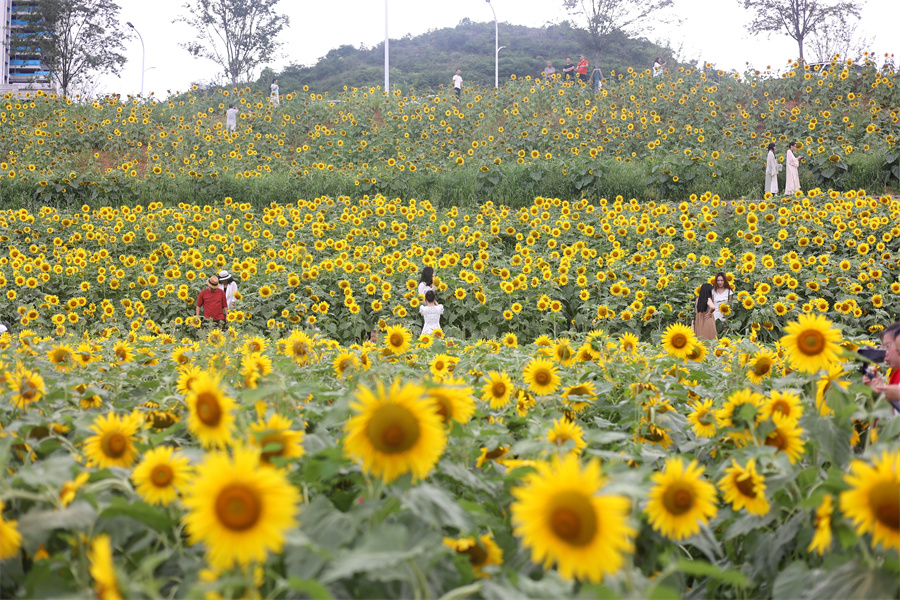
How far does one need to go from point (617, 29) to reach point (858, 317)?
29506 mm

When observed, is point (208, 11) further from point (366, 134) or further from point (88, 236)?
point (88, 236)

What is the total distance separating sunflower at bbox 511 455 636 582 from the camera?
125 cm

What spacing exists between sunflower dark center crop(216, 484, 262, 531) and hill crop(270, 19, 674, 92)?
40809mm

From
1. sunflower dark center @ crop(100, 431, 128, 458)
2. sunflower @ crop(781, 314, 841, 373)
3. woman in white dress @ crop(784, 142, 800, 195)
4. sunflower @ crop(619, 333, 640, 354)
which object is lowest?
sunflower dark center @ crop(100, 431, 128, 458)

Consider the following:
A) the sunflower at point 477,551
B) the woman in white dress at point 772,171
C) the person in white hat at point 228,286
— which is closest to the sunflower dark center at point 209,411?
the sunflower at point 477,551

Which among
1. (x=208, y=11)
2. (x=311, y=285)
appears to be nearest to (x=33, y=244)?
(x=311, y=285)

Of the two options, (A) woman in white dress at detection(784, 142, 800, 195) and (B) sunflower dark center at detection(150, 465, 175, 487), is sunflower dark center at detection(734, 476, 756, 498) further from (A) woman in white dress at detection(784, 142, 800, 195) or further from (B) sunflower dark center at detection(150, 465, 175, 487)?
(A) woman in white dress at detection(784, 142, 800, 195)

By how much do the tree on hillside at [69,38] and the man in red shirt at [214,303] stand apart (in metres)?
27.4

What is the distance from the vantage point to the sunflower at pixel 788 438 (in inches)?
82.8

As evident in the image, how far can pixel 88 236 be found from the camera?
42.6 feet

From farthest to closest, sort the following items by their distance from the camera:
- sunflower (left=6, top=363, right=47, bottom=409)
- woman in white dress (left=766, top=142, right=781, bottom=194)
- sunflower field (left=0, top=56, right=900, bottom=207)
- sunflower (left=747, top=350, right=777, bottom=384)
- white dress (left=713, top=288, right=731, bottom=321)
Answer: sunflower field (left=0, top=56, right=900, bottom=207) → woman in white dress (left=766, top=142, right=781, bottom=194) → white dress (left=713, top=288, right=731, bottom=321) → sunflower (left=747, top=350, right=777, bottom=384) → sunflower (left=6, top=363, right=47, bottom=409)

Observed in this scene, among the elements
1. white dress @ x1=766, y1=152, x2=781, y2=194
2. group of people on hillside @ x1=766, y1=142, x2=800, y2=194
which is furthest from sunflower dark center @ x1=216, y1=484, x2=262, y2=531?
white dress @ x1=766, y1=152, x2=781, y2=194

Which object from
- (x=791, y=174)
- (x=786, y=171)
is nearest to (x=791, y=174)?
(x=791, y=174)

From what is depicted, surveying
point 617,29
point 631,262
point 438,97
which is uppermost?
point 617,29
